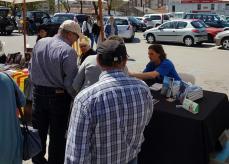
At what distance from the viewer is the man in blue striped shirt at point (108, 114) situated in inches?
82.2

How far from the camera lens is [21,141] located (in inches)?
103

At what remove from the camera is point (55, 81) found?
366cm

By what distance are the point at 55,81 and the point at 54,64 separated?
0.68 ft

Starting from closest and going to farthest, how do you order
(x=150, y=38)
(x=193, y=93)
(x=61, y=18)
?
(x=193, y=93) → (x=150, y=38) → (x=61, y=18)

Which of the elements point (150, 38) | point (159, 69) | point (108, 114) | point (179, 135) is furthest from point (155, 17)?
point (108, 114)

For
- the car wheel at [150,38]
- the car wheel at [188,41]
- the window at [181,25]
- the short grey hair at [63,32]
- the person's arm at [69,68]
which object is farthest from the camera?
the car wheel at [150,38]

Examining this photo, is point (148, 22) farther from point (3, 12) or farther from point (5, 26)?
point (5, 26)

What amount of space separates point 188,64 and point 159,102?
28.6ft

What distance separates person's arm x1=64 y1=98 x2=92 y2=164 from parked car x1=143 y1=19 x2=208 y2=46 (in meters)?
16.1

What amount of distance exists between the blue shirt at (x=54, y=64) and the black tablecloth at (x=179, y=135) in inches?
39.5

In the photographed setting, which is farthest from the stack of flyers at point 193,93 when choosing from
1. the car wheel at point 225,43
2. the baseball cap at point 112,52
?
the car wheel at point 225,43

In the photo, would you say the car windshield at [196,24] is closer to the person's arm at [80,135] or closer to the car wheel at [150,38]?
the car wheel at [150,38]

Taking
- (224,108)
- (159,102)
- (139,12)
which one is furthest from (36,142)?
(139,12)

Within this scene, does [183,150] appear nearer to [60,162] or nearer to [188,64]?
[60,162]
